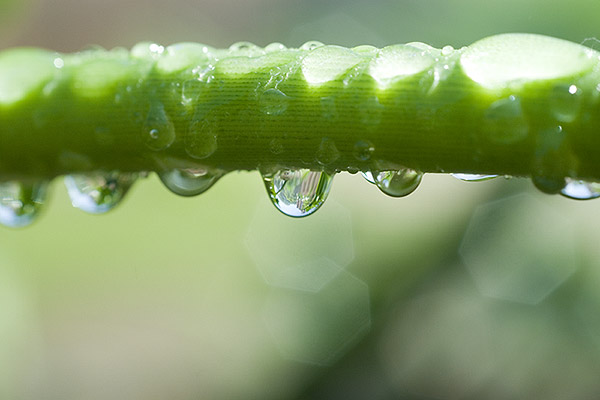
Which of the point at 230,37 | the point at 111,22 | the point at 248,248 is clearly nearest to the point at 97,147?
the point at 248,248

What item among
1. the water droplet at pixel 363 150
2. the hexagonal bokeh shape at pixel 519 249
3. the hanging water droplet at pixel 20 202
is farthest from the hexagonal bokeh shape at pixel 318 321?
the water droplet at pixel 363 150

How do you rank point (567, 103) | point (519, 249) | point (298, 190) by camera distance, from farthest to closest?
point (519, 249) → point (298, 190) → point (567, 103)

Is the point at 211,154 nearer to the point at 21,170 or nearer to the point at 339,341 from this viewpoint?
the point at 21,170

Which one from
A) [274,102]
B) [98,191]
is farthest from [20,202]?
[274,102]

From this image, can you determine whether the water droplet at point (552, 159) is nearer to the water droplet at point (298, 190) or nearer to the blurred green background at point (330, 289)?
the water droplet at point (298, 190)

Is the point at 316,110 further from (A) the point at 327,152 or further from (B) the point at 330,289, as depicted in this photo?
(B) the point at 330,289
